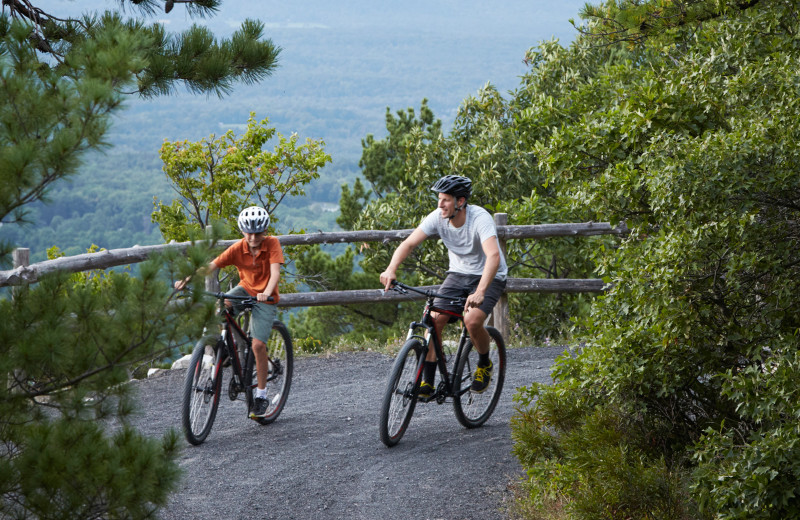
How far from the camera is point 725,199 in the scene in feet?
13.2

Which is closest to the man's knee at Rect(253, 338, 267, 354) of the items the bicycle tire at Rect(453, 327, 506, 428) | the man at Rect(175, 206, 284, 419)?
the man at Rect(175, 206, 284, 419)

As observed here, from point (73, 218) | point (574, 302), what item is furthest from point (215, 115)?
point (574, 302)

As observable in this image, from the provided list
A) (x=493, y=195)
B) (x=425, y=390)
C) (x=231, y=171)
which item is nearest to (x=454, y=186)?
(x=425, y=390)

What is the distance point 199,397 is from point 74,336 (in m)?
3.53

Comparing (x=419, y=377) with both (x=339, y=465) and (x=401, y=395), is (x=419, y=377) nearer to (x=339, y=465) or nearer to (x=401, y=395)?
(x=401, y=395)

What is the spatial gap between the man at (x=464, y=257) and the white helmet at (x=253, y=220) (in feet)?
3.46

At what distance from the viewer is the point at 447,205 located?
626 cm

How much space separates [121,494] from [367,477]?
3.05 metres

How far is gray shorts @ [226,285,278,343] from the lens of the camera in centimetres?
669

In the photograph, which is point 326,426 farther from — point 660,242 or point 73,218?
point 73,218

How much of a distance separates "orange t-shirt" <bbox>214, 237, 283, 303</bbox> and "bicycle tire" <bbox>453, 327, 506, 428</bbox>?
159 centimetres

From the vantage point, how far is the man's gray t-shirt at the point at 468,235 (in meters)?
6.29

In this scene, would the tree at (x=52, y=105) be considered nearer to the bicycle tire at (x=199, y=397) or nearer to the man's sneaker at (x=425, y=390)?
the bicycle tire at (x=199, y=397)

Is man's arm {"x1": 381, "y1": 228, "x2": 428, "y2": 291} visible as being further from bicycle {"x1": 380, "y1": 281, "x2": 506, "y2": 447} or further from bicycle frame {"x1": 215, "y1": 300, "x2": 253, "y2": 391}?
bicycle frame {"x1": 215, "y1": 300, "x2": 253, "y2": 391}
